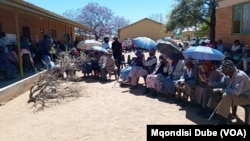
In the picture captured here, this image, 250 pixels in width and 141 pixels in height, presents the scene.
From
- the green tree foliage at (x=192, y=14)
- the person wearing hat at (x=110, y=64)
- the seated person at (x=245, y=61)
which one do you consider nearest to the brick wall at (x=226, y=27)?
the seated person at (x=245, y=61)

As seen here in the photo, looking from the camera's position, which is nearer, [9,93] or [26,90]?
[9,93]

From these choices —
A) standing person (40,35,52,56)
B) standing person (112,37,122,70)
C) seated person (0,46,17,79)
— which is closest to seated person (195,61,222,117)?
standing person (112,37,122,70)

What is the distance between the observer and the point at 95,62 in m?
11.8

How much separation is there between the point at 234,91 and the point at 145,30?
4373 cm

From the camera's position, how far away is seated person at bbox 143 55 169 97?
26.8ft

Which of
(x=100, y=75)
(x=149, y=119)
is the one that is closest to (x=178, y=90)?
(x=149, y=119)

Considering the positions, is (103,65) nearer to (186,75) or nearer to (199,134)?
(186,75)

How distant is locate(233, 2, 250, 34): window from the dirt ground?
502 centimetres

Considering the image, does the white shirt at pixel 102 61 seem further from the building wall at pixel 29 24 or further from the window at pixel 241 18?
the window at pixel 241 18

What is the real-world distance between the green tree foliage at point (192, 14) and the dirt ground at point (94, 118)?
19.6m

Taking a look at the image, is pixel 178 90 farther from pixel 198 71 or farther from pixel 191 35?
pixel 191 35

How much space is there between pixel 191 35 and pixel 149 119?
52079 millimetres

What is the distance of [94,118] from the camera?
6234 mm

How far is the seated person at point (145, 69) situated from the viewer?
9152mm
